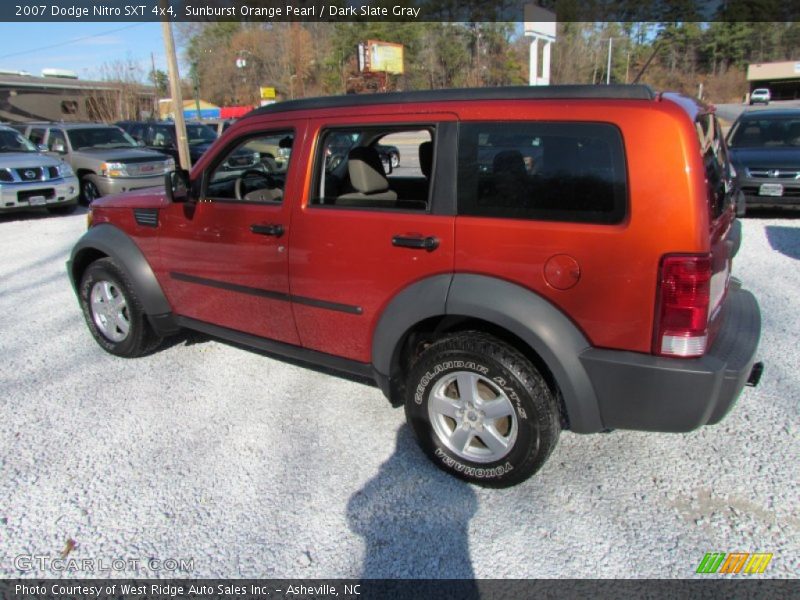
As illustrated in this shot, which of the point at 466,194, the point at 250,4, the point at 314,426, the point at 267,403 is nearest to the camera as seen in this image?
the point at 466,194

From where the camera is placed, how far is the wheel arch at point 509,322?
7.84 ft

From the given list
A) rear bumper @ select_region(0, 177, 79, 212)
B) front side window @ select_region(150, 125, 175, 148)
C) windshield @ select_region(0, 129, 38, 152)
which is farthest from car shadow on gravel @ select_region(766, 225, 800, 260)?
front side window @ select_region(150, 125, 175, 148)

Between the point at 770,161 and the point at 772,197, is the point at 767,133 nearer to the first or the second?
the point at 770,161

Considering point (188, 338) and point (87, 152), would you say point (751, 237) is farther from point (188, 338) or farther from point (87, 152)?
point (87, 152)

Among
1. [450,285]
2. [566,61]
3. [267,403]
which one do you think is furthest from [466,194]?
[566,61]

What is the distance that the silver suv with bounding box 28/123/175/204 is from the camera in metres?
11.5

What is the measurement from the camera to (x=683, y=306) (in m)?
2.19

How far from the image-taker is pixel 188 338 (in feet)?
15.6

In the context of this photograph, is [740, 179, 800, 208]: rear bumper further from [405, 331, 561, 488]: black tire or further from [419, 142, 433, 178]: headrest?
[405, 331, 561, 488]: black tire

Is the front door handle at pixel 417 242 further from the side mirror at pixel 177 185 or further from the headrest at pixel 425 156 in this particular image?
the side mirror at pixel 177 185

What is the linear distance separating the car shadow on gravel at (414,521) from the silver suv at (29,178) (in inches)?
400

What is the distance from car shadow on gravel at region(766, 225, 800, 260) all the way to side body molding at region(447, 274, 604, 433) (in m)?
5.47

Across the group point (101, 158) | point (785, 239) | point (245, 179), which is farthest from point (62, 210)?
point (785, 239)

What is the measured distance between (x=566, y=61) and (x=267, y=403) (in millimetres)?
55286
